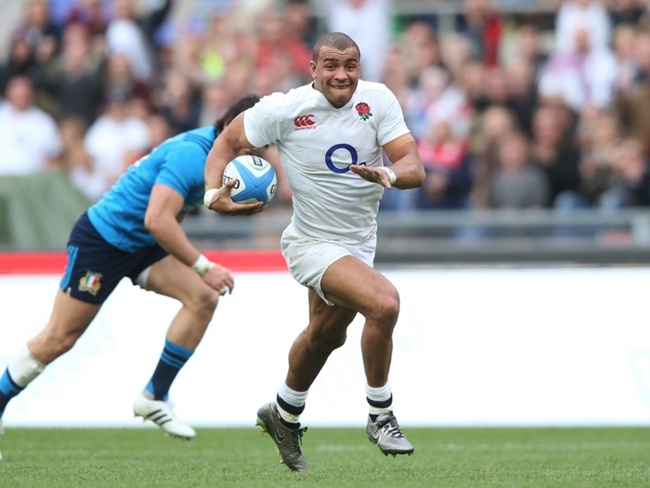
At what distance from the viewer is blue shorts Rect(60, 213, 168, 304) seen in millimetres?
8891

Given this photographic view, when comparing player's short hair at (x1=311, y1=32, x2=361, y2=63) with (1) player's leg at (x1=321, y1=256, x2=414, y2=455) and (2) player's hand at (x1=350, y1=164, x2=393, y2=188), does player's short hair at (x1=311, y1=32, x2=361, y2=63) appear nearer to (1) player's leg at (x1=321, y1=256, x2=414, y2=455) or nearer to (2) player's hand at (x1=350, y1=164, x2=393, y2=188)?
(2) player's hand at (x1=350, y1=164, x2=393, y2=188)

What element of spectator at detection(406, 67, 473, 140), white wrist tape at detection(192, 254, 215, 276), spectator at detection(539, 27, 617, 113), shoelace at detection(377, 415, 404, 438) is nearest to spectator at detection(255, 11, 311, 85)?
spectator at detection(406, 67, 473, 140)

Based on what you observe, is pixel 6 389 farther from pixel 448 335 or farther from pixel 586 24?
pixel 586 24

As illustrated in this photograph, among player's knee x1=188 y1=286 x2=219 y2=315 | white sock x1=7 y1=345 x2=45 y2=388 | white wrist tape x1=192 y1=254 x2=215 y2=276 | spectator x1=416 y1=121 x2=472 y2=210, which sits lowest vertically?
white sock x1=7 y1=345 x2=45 y2=388

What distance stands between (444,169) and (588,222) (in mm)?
1707

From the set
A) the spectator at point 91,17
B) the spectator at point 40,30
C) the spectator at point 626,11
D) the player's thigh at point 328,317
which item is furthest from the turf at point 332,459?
the spectator at point 91,17

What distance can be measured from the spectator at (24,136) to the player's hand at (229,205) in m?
8.07

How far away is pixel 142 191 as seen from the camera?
9023mm

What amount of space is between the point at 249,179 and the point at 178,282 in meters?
2.04

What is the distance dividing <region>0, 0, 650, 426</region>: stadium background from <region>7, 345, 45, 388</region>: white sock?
2.76 meters

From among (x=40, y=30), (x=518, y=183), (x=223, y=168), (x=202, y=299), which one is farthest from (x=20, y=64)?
(x=223, y=168)

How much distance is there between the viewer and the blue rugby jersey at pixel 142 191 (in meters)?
8.74

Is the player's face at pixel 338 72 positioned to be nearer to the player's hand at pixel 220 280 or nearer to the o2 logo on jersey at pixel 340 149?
the o2 logo on jersey at pixel 340 149

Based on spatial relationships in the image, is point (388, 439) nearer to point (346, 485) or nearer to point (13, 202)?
point (346, 485)
